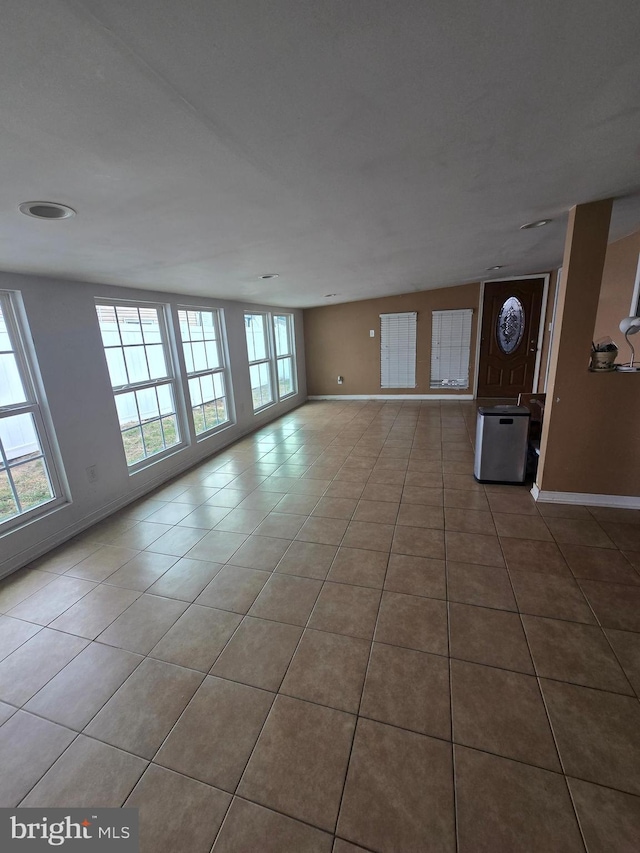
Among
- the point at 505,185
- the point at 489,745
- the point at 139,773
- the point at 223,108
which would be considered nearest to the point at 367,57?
the point at 223,108

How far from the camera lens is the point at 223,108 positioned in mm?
1088

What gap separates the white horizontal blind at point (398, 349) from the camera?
23.9ft

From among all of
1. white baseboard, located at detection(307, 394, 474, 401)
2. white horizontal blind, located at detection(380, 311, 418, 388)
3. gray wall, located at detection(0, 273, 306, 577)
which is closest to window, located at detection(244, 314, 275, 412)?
white baseboard, located at detection(307, 394, 474, 401)

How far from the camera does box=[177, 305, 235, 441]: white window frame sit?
4.46m

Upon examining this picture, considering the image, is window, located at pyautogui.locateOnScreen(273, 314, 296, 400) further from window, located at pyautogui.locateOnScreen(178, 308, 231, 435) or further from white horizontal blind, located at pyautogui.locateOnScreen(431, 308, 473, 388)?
white horizontal blind, located at pyautogui.locateOnScreen(431, 308, 473, 388)

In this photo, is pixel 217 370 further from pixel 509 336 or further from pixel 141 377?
pixel 509 336

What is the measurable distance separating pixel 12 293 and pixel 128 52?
2.52 metres

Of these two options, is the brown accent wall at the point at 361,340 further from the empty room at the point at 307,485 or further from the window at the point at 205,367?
the window at the point at 205,367

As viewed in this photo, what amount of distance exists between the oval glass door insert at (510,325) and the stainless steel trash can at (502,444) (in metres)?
4.06

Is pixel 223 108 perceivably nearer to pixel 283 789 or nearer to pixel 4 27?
pixel 4 27

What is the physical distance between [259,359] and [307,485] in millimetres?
3328

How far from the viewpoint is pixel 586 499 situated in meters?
3.05

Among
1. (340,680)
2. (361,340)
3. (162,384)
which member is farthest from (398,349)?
(340,680)

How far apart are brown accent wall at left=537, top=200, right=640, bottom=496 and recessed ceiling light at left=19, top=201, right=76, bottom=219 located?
3.23 m
